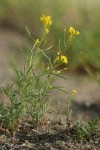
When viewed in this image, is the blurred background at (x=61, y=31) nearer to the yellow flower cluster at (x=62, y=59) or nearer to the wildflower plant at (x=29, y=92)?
the wildflower plant at (x=29, y=92)

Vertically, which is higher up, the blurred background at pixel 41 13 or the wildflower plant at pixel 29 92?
the blurred background at pixel 41 13

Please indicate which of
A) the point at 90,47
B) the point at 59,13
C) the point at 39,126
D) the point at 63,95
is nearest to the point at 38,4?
the point at 59,13

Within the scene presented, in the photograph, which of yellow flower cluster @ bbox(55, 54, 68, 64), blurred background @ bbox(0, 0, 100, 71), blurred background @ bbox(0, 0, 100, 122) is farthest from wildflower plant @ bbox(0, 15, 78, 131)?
blurred background @ bbox(0, 0, 100, 71)

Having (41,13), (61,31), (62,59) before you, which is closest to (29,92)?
(62,59)

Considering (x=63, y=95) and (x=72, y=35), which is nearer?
(x=72, y=35)

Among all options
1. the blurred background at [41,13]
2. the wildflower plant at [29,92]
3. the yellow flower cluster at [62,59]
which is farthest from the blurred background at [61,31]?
the yellow flower cluster at [62,59]

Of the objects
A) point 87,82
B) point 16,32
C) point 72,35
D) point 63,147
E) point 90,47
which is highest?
point 16,32

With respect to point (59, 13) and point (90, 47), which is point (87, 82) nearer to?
point (90, 47)

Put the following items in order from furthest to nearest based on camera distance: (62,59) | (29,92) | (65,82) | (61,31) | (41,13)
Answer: (41,13), (61,31), (65,82), (29,92), (62,59)

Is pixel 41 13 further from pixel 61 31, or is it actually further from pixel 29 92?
pixel 29 92

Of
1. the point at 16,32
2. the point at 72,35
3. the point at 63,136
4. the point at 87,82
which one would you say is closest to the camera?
the point at 72,35

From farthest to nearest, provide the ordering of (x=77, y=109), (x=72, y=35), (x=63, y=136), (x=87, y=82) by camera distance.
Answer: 1. (x=87, y=82)
2. (x=77, y=109)
3. (x=63, y=136)
4. (x=72, y=35)
